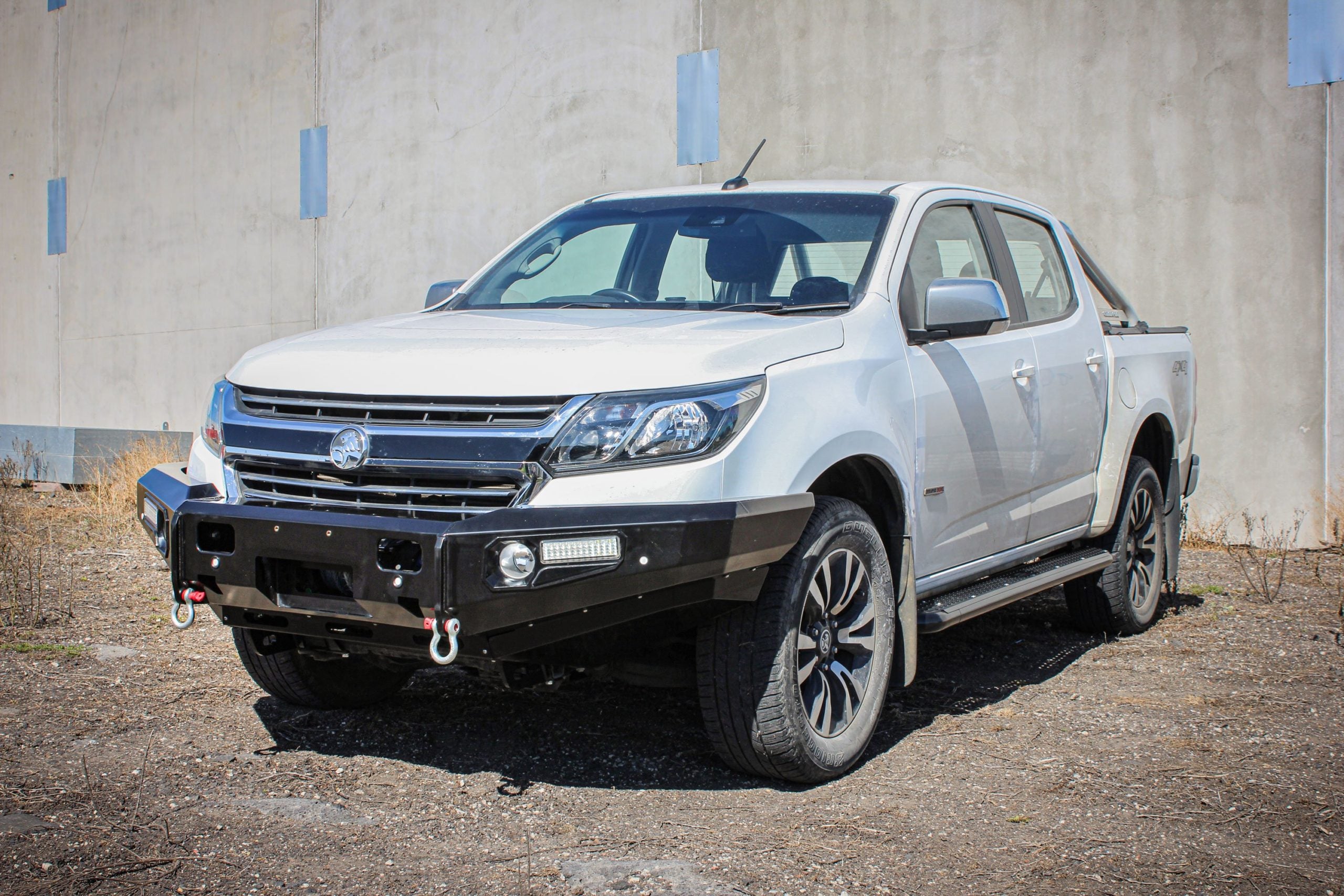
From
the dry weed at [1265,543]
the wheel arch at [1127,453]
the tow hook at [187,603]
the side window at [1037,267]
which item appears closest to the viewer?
the tow hook at [187,603]

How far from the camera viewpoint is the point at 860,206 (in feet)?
15.1

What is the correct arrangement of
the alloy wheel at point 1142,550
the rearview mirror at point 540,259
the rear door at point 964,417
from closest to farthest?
the rear door at point 964,417
the rearview mirror at point 540,259
the alloy wheel at point 1142,550

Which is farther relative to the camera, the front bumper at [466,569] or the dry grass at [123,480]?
the dry grass at [123,480]

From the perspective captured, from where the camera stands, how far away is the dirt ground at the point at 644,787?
3004mm

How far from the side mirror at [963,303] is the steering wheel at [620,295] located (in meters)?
1.00

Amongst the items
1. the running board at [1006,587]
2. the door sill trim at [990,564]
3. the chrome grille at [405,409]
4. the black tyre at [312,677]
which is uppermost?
the chrome grille at [405,409]

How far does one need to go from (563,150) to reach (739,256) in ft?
23.4

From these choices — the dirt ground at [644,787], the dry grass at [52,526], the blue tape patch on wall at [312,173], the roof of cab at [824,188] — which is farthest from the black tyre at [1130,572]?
the blue tape patch on wall at [312,173]

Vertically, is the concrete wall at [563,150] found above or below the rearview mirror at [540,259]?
above

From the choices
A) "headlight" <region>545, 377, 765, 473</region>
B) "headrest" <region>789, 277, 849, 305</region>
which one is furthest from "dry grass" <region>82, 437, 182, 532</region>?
"headlight" <region>545, 377, 765, 473</region>

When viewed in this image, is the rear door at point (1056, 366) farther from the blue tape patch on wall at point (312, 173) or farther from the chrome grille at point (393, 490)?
the blue tape patch on wall at point (312, 173)

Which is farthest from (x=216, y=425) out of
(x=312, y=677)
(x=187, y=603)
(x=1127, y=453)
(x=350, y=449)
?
(x=1127, y=453)

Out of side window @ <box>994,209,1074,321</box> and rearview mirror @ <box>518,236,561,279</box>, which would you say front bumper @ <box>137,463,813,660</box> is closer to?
rearview mirror @ <box>518,236,561,279</box>

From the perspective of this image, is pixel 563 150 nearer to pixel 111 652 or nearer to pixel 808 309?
pixel 111 652
